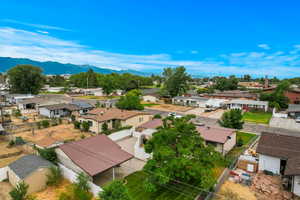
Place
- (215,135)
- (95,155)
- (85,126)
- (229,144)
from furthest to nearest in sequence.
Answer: (85,126)
(229,144)
(215,135)
(95,155)

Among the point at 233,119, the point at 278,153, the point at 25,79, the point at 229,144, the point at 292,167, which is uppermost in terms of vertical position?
the point at 25,79

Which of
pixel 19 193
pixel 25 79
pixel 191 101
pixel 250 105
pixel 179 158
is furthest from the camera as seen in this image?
pixel 25 79

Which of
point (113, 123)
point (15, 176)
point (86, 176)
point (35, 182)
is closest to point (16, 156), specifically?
point (15, 176)

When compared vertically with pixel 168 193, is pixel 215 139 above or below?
above

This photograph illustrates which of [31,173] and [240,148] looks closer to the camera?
[31,173]

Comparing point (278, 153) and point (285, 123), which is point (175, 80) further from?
point (278, 153)

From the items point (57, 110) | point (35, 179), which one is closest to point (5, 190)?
point (35, 179)

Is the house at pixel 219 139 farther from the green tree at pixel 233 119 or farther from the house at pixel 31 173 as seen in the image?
the house at pixel 31 173
